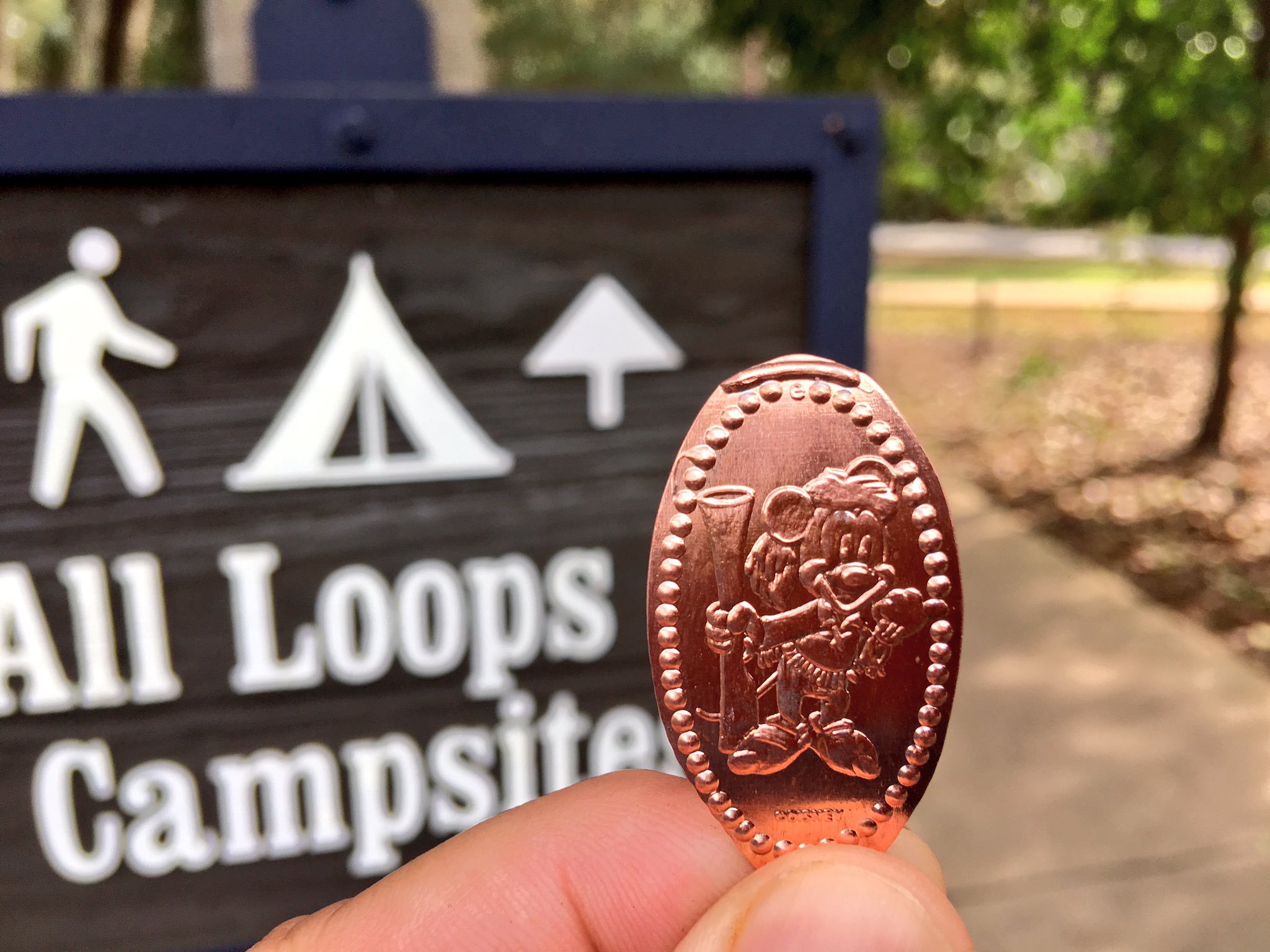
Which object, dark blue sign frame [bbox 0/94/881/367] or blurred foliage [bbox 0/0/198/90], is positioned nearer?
dark blue sign frame [bbox 0/94/881/367]

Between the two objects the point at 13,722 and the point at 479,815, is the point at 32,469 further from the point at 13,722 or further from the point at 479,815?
the point at 479,815

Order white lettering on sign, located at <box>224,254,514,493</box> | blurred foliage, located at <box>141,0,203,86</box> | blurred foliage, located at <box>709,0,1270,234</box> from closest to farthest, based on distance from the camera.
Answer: white lettering on sign, located at <box>224,254,514,493</box>, blurred foliage, located at <box>709,0,1270,234</box>, blurred foliage, located at <box>141,0,203,86</box>

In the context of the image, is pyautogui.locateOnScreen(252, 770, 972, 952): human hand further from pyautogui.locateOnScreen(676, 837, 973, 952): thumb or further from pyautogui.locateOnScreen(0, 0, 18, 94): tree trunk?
pyautogui.locateOnScreen(0, 0, 18, 94): tree trunk

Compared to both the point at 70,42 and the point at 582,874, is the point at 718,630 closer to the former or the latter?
the point at 582,874

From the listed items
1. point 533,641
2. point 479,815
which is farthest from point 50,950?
point 533,641

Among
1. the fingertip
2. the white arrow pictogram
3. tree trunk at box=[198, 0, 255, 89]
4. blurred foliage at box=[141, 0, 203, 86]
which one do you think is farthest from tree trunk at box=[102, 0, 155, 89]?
the fingertip

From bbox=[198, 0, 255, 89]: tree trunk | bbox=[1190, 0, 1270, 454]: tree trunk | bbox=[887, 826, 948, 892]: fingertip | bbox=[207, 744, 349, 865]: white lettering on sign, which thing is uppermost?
bbox=[1190, 0, 1270, 454]: tree trunk
